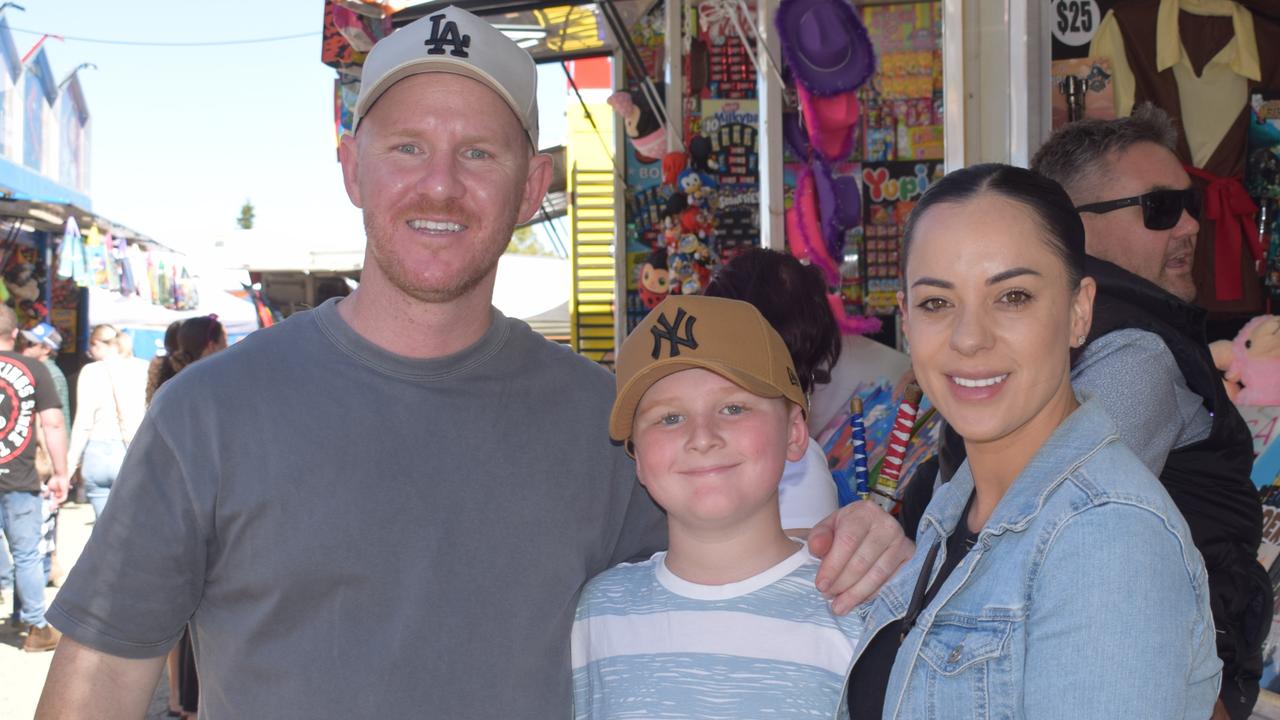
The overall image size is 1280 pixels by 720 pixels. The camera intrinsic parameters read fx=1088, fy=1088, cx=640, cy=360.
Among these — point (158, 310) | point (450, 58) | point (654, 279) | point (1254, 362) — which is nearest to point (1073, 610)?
point (450, 58)

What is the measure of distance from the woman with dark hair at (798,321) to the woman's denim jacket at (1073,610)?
52.7 inches

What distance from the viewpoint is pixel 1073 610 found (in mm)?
1360

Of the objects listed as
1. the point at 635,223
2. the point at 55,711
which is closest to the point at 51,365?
the point at 635,223

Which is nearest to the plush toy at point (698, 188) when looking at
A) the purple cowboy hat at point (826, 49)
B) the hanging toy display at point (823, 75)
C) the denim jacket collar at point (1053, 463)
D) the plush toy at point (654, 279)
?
the plush toy at point (654, 279)

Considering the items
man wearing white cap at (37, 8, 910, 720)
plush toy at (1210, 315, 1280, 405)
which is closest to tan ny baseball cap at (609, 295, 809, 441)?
man wearing white cap at (37, 8, 910, 720)

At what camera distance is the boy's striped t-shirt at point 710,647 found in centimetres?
190

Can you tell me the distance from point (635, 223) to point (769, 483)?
7102mm

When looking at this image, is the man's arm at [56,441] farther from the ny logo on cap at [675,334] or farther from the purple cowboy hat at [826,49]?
the ny logo on cap at [675,334]

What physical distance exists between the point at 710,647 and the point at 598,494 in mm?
371

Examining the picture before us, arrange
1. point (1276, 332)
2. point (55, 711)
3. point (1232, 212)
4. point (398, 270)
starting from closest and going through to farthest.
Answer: point (55, 711), point (398, 270), point (1276, 332), point (1232, 212)

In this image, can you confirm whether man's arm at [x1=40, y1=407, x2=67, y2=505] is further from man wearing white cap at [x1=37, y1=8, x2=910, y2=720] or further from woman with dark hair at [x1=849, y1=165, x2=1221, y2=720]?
woman with dark hair at [x1=849, y1=165, x2=1221, y2=720]

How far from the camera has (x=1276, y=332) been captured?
3848 mm

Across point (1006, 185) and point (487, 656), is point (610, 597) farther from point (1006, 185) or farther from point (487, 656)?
point (1006, 185)

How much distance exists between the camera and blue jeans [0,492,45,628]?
7.83 m
